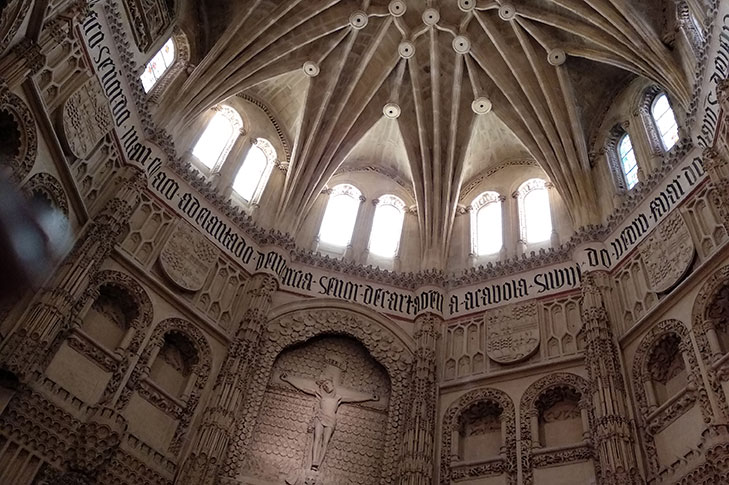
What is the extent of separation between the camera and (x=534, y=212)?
19.9 metres

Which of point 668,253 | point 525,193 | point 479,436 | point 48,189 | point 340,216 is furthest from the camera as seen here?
point 340,216

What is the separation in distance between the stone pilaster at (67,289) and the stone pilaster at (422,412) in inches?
301

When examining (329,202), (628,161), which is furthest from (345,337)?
(628,161)

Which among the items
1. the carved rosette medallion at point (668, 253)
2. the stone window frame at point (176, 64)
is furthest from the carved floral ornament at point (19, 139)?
the carved rosette medallion at point (668, 253)

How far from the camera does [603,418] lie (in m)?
13.5

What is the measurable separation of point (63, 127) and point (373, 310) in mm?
8708

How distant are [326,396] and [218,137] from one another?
8285mm

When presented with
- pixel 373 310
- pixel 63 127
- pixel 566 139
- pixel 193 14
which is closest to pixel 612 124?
pixel 566 139

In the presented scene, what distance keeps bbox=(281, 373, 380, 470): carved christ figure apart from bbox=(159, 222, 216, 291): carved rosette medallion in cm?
320

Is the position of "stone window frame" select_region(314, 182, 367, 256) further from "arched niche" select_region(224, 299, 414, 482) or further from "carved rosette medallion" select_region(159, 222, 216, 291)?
"carved rosette medallion" select_region(159, 222, 216, 291)

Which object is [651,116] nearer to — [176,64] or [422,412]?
[422,412]

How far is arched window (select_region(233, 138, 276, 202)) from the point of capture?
19439 millimetres

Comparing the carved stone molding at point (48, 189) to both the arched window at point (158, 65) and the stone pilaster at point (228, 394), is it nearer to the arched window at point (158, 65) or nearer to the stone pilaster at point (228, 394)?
the arched window at point (158, 65)

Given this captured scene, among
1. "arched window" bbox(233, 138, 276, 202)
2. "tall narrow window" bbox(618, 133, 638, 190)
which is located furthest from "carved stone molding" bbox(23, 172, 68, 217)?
"tall narrow window" bbox(618, 133, 638, 190)
